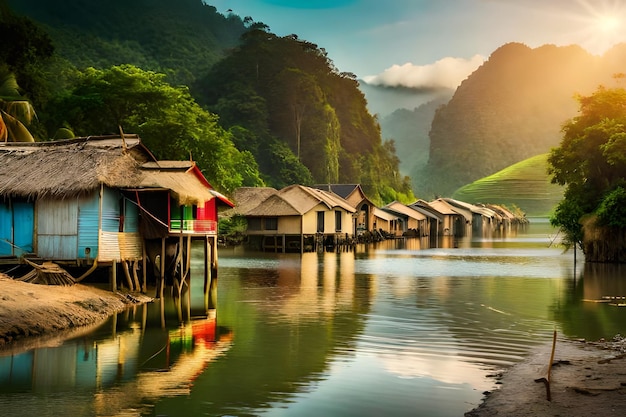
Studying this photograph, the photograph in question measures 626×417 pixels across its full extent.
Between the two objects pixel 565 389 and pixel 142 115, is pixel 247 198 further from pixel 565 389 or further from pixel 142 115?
pixel 565 389

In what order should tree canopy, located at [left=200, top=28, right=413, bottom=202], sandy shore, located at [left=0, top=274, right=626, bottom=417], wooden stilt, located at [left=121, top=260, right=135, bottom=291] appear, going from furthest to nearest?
tree canopy, located at [left=200, top=28, right=413, bottom=202] < wooden stilt, located at [left=121, top=260, right=135, bottom=291] < sandy shore, located at [left=0, top=274, right=626, bottom=417]

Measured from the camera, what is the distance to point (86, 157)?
24031 mm

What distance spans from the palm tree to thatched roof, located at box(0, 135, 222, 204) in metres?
6.95

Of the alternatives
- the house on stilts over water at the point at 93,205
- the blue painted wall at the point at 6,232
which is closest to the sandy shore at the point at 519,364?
the house on stilts over water at the point at 93,205

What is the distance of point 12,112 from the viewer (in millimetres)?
38250

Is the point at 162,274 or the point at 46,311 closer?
the point at 46,311

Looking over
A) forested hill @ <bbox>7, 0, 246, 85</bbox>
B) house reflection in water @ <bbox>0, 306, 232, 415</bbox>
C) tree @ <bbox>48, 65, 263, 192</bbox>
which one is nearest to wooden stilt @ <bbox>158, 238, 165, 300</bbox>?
house reflection in water @ <bbox>0, 306, 232, 415</bbox>

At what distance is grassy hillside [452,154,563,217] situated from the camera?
6732 inches

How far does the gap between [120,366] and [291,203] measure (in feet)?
136

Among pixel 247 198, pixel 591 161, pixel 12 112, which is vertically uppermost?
pixel 12 112

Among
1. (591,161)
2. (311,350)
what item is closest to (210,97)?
(591,161)

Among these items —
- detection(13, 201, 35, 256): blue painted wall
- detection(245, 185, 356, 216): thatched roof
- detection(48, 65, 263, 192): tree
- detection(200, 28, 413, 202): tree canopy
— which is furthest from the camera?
detection(200, 28, 413, 202): tree canopy

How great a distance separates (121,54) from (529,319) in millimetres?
92713

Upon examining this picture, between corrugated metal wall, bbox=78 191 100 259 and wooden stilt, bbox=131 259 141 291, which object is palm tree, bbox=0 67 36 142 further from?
wooden stilt, bbox=131 259 141 291
